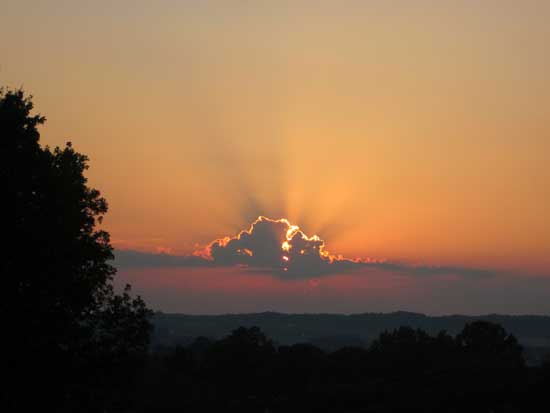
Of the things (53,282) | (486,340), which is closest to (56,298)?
(53,282)

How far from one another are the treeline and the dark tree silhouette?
946 cm

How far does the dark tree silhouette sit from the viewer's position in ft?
108

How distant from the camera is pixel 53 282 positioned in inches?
1326

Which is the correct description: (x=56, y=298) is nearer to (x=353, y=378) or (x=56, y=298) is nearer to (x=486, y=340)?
(x=353, y=378)

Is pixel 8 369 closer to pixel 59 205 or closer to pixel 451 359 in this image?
pixel 59 205

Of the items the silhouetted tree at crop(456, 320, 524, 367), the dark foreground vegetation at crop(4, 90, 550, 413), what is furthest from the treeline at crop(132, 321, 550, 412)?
the dark foreground vegetation at crop(4, 90, 550, 413)

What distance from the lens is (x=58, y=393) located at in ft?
114

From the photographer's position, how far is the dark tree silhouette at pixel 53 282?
1302 inches

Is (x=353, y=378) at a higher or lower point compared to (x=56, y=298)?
lower

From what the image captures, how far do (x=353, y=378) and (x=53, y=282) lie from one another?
62.0 meters

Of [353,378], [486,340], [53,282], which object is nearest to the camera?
[53,282]

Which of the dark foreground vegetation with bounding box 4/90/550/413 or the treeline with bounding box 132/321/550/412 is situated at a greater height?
the dark foreground vegetation with bounding box 4/90/550/413

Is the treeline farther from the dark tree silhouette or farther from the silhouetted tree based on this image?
the dark tree silhouette

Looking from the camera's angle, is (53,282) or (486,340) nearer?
(53,282)
